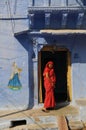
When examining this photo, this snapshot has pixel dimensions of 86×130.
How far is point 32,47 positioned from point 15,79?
123 cm

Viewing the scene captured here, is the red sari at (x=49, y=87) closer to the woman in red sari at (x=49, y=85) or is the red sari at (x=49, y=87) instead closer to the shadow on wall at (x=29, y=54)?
the woman in red sari at (x=49, y=85)

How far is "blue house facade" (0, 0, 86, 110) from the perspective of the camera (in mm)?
12938

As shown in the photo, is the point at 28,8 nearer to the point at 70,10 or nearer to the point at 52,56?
the point at 70,10

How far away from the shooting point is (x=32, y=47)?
43.5ft

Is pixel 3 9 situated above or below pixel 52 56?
above

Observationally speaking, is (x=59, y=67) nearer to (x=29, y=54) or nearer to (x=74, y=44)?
(x=74, y=44)

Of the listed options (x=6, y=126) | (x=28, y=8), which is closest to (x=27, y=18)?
(x=28, y=8)

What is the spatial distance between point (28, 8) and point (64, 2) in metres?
1.22

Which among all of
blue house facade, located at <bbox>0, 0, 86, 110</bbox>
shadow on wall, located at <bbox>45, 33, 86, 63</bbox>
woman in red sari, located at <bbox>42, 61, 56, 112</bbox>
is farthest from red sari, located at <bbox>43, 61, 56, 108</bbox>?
shadow on wall, located at <bbox>45, 33, 86, 63</bbox>

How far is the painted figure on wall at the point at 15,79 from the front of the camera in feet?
43.5

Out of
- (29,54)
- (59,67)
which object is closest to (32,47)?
(29,54)

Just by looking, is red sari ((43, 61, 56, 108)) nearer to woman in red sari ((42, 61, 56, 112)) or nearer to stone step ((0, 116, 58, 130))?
woman in red sari ((42, 61, 56, 112))

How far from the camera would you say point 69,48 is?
13430 mm

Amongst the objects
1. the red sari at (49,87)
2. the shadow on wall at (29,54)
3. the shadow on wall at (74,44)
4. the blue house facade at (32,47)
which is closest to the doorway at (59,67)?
the blue house facade at (32,47)
